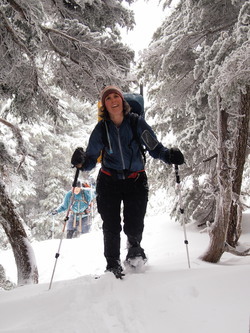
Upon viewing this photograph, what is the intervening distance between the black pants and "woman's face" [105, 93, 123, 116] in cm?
81

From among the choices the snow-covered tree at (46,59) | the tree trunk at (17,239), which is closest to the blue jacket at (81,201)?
the snow-covered tree at (46,59)

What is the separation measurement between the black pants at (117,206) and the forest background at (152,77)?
3.49 ft

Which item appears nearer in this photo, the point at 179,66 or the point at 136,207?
the point at 136,207

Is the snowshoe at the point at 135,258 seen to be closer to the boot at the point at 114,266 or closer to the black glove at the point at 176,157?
the boot at the point at 114,266

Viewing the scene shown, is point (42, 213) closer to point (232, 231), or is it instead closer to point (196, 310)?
point (232, 231)

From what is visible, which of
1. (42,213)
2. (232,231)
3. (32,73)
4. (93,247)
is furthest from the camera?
(42,213)

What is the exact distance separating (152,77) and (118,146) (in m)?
3.60

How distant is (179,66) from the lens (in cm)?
578

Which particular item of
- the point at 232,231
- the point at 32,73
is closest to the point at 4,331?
the point at 32,73

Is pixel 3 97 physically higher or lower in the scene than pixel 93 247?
higher

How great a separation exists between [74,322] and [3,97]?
158 inches

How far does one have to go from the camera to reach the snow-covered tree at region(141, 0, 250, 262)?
154 inches

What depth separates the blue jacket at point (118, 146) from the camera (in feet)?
11.6

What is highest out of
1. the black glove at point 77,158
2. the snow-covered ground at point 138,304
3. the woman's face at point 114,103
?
the woman's face at point 114,103
